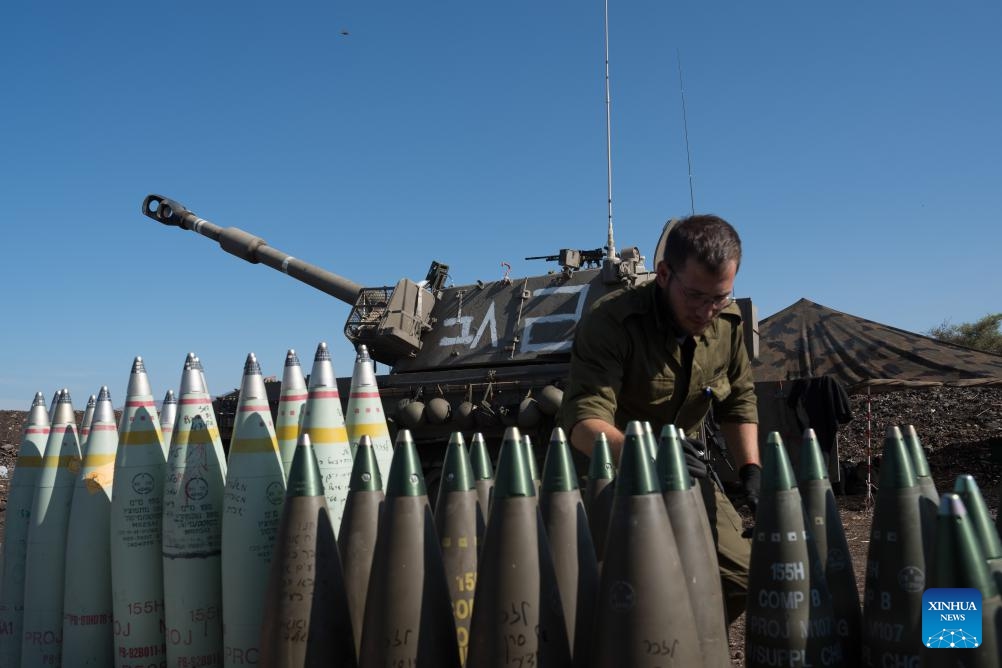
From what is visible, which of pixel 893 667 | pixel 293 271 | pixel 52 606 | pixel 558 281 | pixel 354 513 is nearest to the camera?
pixel 893 667

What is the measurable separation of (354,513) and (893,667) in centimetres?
130

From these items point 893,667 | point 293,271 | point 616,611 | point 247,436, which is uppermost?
point 293,271

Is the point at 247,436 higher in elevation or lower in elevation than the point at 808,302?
lower

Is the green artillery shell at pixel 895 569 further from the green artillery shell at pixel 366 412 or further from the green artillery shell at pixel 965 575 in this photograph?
the green artillery shell at pixel 366 412

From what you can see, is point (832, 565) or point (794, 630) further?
point (832, 565)

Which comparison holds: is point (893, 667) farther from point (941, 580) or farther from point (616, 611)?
point (616, 611)

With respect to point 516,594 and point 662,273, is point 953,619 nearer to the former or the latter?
point 516,594

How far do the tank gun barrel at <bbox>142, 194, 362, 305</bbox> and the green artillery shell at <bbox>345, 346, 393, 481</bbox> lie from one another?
7.77m

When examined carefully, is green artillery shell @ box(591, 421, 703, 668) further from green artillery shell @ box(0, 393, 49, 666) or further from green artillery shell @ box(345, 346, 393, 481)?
green artillery shell @ box(0, 393, 49, 666)

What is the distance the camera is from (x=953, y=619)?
1447 millimetres

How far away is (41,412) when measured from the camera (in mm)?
3029

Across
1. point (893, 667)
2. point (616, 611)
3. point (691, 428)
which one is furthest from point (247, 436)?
point (691, 428)

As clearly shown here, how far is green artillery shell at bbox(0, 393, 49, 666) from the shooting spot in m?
2.65

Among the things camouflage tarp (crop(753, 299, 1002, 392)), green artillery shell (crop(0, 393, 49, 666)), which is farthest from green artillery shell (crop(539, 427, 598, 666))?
camouflage tarp (crop(753, 299, 1002, 392))
